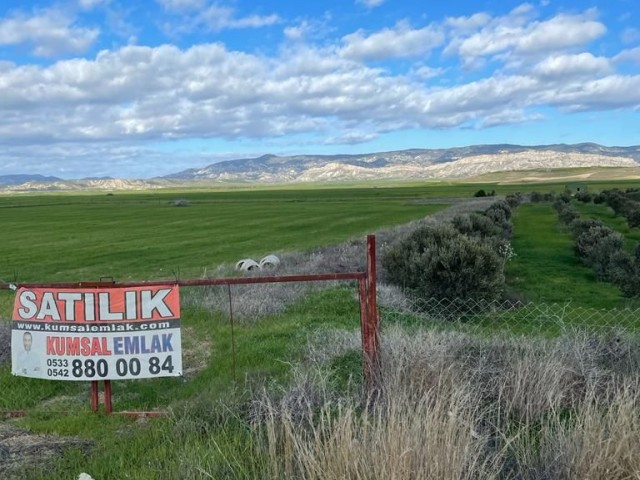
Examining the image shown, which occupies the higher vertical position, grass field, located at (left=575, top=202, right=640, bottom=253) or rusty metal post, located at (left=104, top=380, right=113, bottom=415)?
rusty metal post, located at (left=104, top=380, right=113, bottom=415)

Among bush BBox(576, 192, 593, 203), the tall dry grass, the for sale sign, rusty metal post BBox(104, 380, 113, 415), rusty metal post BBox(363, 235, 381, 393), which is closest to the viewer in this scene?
the tall dry grass

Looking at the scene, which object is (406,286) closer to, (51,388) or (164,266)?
(51,388)

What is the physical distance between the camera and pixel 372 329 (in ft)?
22.9

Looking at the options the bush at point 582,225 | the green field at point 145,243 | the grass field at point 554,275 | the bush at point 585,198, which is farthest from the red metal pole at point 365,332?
the bush at point 585,198

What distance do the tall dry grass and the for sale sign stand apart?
145 centimetres

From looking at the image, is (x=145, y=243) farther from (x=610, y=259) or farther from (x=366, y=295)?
(x=366, y=295)

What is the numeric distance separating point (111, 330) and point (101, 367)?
44 cm

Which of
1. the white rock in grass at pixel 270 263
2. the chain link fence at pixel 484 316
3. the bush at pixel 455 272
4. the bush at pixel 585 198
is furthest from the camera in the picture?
the bush at pixel 585 198

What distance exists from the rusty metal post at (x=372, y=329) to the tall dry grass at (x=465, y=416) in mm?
156

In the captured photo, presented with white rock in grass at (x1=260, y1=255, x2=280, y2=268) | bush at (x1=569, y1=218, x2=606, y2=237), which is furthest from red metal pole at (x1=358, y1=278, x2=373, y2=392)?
bush at (x1=569, y1=218, x2=606, y2=237)

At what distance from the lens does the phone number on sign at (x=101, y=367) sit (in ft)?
23.1

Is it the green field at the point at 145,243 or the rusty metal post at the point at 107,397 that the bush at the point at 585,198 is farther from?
the rusty metal post at the point at 107,397

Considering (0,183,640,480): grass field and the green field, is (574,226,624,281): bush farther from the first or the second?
(0,183,640,480): grass field

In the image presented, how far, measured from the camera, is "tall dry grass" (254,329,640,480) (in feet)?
14.2
